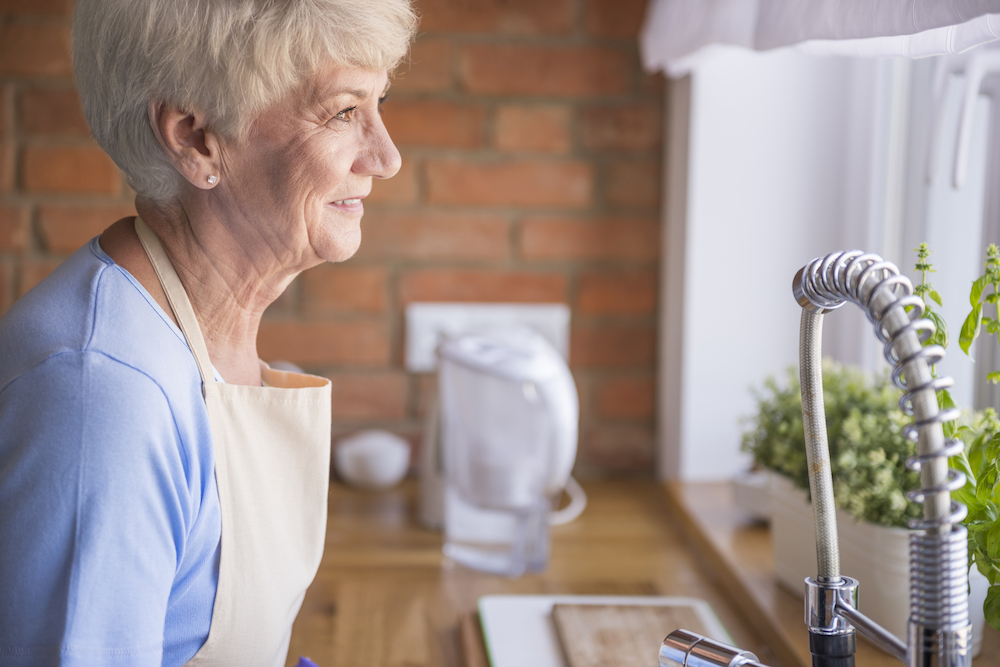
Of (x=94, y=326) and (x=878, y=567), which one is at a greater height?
(x=94, y=326)

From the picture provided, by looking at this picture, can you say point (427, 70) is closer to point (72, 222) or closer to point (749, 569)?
point (72, 222)

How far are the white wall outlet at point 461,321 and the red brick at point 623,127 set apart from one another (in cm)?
28

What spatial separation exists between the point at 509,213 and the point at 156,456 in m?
0.96

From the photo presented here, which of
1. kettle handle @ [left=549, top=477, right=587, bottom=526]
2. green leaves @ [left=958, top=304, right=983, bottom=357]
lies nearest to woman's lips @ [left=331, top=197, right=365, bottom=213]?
green leaves @ [left=958, top=304, right=983, bottom=357]

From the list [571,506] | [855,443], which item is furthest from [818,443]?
[571,506]

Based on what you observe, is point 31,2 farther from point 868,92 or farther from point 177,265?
point 868,92

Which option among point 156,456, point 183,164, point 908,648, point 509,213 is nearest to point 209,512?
point 156,456

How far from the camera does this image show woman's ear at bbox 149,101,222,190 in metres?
0.65

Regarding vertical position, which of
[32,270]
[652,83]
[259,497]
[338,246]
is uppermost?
[652,83]

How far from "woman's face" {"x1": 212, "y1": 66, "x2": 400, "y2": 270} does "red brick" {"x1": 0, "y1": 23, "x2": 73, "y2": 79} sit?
852mm

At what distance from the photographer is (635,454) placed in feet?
5.12

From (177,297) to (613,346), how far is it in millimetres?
956

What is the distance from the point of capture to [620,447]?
156cm

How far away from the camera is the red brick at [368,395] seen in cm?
149
